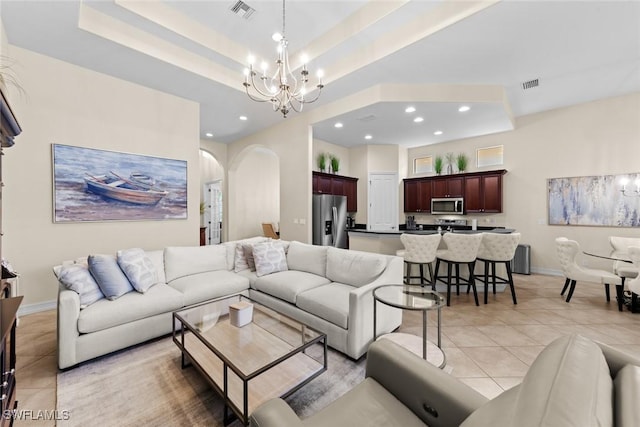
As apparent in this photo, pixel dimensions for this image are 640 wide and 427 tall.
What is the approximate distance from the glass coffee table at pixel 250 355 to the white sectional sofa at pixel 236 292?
34cm

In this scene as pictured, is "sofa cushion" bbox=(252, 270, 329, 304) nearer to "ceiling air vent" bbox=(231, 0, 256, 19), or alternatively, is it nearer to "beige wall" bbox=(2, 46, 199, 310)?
"beige wall" bbox=(2, 46, 199, 310)

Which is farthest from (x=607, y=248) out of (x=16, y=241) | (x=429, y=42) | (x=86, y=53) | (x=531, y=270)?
(x=16, y=241)

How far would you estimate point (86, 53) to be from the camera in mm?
3240

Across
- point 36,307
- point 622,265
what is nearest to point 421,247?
point 622,265

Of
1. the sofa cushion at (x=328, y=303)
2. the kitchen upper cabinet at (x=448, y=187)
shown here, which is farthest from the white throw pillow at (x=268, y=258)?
the kitchen upper cabinet at (x=448, y=187)

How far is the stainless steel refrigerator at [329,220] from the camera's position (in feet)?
18.0

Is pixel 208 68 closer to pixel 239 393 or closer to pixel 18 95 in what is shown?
pixel 18 95

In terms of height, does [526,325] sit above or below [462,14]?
below

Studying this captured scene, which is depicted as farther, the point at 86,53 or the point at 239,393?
the point at 86,53

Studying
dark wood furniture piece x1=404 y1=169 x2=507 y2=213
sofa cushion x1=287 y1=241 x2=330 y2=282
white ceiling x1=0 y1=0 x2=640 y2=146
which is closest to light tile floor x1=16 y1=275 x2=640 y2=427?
sofa cushion x1=287 y1=241 x2=330 y2=282

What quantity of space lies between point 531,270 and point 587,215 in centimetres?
142

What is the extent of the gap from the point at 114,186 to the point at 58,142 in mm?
792

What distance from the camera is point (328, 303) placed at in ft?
7.93

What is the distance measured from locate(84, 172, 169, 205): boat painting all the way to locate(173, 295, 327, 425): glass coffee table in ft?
8.37
